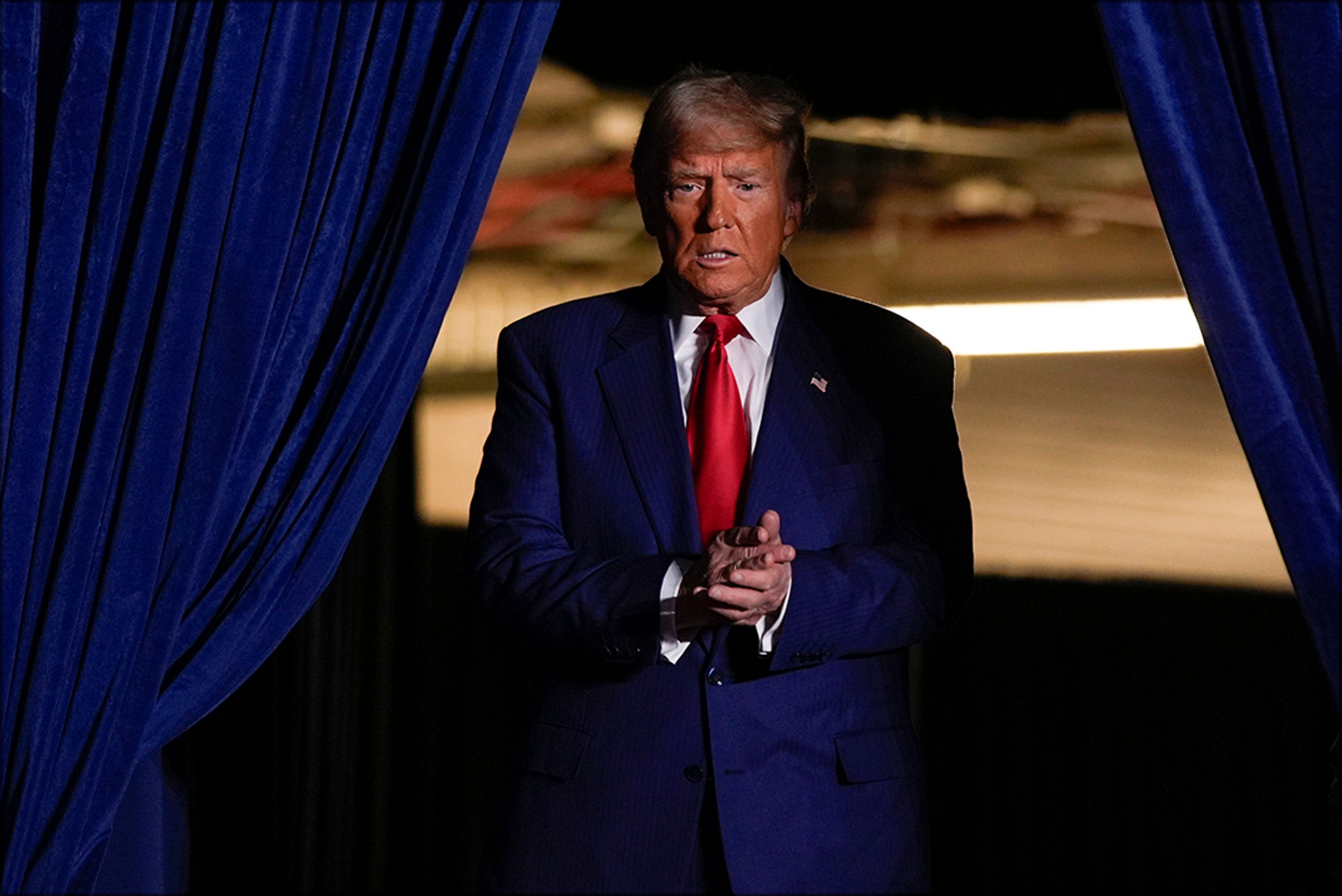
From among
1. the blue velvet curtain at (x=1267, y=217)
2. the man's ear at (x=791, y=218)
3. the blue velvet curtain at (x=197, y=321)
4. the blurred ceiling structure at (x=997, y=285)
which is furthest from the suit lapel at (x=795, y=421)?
the blurred ceiling structure at (x=997, y=285)

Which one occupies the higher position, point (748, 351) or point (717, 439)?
point (748, 351)

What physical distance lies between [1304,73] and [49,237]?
5.29ft

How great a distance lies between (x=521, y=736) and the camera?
87.4 inches

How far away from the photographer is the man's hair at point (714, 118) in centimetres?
225

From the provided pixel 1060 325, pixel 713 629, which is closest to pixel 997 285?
pixel 1060 325

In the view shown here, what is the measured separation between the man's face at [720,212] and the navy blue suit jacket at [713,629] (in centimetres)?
13

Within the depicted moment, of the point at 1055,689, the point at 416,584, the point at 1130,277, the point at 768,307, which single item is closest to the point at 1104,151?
the point at 1130,277

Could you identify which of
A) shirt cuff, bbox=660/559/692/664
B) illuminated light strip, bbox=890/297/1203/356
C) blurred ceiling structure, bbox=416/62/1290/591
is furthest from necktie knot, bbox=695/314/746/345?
illuminated light strip, bbox=890/297/1203/356

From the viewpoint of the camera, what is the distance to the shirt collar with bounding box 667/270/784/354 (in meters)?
2.33

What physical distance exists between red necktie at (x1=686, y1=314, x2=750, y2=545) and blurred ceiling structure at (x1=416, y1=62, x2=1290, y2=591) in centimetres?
326

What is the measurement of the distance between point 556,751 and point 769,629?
0.35 meters

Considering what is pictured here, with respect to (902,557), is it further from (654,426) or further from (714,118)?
(714,118)

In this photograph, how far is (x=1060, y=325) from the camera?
19.9 feet

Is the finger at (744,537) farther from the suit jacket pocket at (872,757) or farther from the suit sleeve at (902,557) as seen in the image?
the suit jacket pocket at (872,757)
